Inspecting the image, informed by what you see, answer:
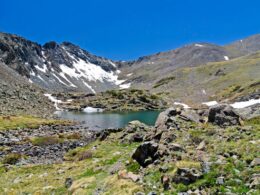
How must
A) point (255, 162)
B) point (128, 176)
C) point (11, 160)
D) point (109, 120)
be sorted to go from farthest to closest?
1. point (109, 120)
2. point (11, 160)
3. point (128, 176)
4. point (255, 162)

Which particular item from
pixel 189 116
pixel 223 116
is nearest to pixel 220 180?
pixel 223 116

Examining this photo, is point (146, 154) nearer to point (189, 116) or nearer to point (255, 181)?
point (255, 181)

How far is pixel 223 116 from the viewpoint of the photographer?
33.8m

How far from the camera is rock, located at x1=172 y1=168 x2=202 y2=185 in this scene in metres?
18.8

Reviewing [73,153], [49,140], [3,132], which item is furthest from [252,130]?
[3,132]

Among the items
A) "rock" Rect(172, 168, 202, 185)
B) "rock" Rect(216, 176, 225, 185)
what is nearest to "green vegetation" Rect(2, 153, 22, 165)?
"rock" Rect(172, 168, 202, 185)

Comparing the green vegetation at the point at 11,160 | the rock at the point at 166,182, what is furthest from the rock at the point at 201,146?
the green vegetation at the point at 11,160

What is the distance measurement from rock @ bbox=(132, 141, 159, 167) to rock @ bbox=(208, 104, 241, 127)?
1140 cm

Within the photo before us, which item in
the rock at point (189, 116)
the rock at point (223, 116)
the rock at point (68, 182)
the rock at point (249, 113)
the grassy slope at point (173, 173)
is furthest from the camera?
the rock at point (249, 113)

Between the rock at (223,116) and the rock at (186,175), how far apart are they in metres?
14.9

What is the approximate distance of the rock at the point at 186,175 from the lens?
18.8 m

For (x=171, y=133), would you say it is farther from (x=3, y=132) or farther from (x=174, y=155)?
(x=3, y=132)

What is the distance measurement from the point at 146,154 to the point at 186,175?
552cm

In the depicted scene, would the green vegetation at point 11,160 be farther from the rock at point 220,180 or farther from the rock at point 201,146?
the rock at point 220,180
